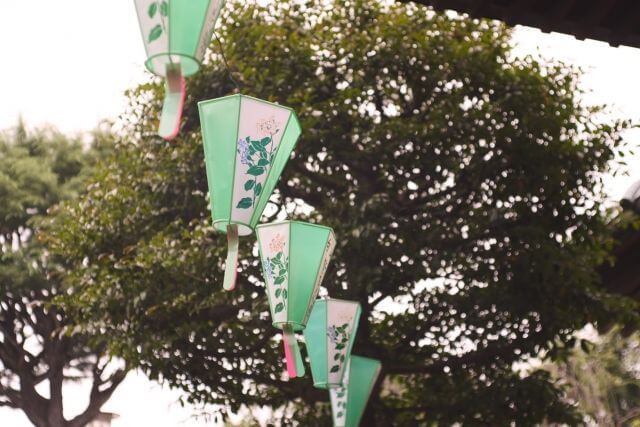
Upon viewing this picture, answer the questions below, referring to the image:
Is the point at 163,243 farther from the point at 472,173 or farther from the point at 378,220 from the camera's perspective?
the point at 472,173

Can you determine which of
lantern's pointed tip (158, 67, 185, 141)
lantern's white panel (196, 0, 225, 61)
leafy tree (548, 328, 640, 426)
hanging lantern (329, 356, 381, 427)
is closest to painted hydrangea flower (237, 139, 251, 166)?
lantern's white panel (196, 0, 225, 61)

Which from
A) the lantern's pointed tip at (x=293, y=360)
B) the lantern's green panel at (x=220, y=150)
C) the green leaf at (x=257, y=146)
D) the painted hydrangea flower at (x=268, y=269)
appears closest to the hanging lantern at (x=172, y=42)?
the lantern's green panel at (x=220, y=150)

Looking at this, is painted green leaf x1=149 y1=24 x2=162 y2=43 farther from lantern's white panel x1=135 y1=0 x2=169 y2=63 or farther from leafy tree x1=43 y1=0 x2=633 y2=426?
leafy tree x1=43 y1=0 x2=633 y2=426

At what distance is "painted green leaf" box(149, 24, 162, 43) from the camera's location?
11.5 feet

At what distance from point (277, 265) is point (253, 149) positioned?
143 centimetres

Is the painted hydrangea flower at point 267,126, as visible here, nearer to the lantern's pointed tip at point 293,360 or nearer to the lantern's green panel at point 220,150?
the lantern's green panel at point 220,150

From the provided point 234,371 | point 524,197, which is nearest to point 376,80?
point 524,197

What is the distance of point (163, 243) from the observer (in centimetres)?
927

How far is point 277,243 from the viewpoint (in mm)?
6145

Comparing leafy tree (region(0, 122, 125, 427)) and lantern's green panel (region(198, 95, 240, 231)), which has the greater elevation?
leafy tree (region(0, 122, 125, 427))

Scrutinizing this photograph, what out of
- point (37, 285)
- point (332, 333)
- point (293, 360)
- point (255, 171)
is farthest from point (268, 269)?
point (37, 285)

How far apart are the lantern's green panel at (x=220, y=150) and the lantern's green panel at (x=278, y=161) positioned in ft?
0.70

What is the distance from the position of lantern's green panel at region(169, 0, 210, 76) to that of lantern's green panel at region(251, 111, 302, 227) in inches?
57.2

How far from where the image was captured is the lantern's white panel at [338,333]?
7777 millimetres
